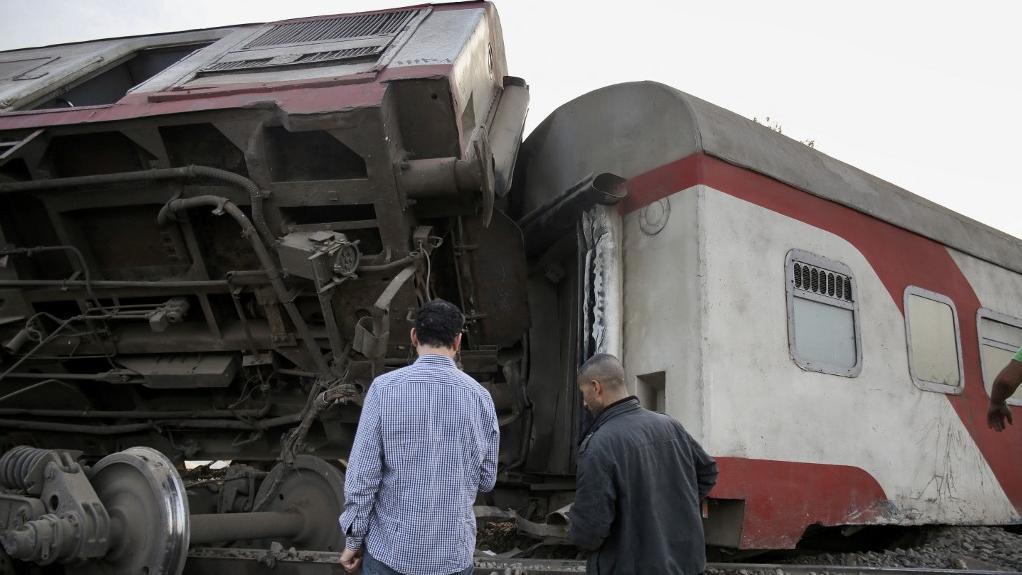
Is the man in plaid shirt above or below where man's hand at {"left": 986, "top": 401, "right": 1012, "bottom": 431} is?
below

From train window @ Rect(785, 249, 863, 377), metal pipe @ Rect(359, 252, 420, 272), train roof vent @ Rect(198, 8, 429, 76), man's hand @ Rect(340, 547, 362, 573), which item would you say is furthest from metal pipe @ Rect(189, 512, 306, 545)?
train window @ Rect(785, 249, 863, 377)

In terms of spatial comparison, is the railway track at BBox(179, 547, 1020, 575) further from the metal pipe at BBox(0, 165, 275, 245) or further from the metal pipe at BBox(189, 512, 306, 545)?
the metal pipe at BBox(0, 165, 275, 245)

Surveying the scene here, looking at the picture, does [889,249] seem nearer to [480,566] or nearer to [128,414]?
[480,566]

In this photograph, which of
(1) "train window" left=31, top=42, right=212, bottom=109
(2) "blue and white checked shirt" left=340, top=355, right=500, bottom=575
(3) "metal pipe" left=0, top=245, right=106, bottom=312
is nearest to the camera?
(2) "blue and white checked shirt" left=340, top=355, right=500, bottom=575

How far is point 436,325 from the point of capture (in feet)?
8.24

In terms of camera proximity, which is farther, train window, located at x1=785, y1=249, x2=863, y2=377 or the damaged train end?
train window, located at x1=785, y1=249, x2=863, y2=377

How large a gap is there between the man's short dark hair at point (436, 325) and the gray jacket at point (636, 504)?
0.59 metres

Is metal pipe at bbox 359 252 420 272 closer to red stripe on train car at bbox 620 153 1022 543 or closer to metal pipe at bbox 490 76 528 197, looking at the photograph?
metal pipe at bbox 490 76 528 197

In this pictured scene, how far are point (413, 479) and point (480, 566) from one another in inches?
46.4

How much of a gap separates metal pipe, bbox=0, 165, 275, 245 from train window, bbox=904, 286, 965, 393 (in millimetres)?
3972

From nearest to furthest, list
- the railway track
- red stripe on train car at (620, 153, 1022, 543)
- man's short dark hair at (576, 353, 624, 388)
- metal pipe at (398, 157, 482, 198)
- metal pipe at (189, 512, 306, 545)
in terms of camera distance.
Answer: man's short dark hair at (576, 353, 624, 388)
the railway track
metal pipe at (189, 512, 306, 545)
metal pipe at (398, 157, 482, 198)
red stripe on train car at (620, 153, 1022, 543)

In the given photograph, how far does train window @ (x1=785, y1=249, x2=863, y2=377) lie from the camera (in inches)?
176

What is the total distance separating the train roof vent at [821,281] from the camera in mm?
4574

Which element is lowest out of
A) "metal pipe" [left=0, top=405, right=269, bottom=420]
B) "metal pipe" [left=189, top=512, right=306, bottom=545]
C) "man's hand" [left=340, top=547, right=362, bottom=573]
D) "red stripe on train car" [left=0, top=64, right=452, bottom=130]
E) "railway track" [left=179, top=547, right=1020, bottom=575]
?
"railway track" [left=179, top=547, right=1020, bottom=575]
